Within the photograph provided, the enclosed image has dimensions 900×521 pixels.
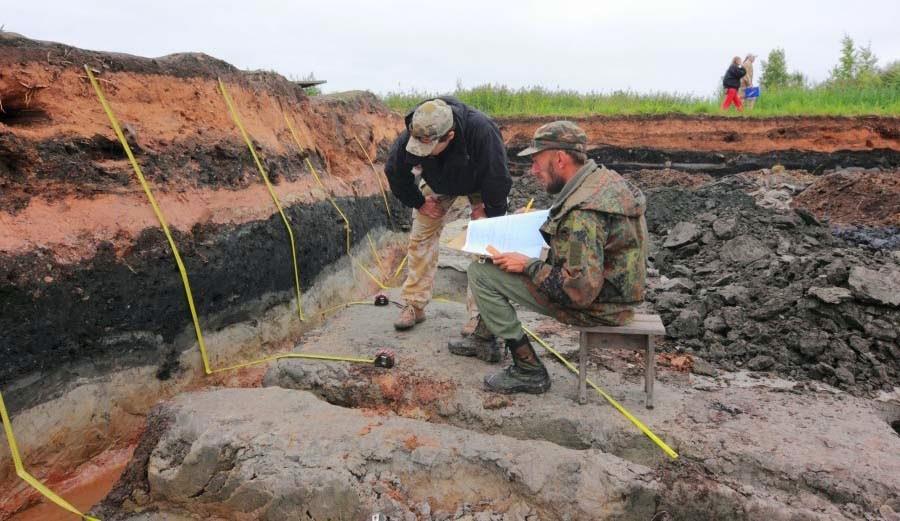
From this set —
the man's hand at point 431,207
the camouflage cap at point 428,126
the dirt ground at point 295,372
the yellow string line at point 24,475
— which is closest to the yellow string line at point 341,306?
the dirt ground at point 295,372

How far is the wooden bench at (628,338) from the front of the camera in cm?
319

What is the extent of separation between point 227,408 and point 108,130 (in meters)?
1.92

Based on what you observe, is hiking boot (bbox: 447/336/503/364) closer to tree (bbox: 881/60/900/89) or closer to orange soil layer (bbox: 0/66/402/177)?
orange soil layer (bbox: 0/66/402/177)

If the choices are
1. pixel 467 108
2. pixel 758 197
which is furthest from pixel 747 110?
pixel 467 108

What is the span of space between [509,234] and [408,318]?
1.54 m

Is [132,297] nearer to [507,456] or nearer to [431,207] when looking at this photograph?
[431,207]

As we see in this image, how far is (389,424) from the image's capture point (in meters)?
3.28

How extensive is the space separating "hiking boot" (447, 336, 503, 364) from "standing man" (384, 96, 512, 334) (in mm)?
279

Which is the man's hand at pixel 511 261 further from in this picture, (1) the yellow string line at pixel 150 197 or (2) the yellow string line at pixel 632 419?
(1) the yellow string line at pixel 150 197

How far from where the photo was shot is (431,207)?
14.7ft

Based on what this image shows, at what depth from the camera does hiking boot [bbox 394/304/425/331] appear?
4641 millimetres

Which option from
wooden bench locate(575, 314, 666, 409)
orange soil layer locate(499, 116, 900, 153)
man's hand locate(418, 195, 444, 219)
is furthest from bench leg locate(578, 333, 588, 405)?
orange soil layer locate(499, 116, 900, 153)

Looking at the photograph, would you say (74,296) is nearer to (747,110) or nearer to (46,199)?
(46,199)

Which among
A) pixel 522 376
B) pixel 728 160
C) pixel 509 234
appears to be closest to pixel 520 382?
pixel 522 376
